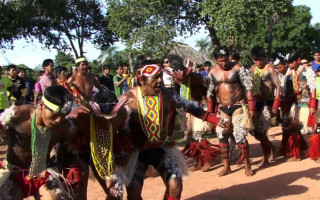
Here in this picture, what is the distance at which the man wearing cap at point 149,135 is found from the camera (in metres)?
4.29

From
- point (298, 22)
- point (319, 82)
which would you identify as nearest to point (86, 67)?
point (319, 82)

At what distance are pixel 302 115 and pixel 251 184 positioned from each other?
7.90ft

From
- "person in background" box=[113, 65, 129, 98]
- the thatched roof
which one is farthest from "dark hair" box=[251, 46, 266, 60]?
the thatched roof

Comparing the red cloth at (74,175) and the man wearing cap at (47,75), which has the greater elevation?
the man wearing cap at (47,75)

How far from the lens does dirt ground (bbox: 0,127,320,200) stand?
18.2 ft

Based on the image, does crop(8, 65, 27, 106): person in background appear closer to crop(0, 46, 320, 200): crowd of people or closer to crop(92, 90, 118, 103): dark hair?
crop(0, 46, 320, 200): crowd of people

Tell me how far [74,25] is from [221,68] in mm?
17880

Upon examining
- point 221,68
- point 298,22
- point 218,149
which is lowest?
point 218,149

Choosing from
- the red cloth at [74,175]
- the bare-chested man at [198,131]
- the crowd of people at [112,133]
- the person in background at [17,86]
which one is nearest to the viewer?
the crowd of people at [112,133]

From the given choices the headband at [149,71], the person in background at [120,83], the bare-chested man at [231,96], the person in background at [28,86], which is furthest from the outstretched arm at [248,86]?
the person in background at [28,86]

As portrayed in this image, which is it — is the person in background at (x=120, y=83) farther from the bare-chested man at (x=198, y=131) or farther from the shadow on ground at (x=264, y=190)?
the shadow on ground at (x=264, y=190)

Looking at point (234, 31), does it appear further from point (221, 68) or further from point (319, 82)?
point (221, 68)

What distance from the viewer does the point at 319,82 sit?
7.84 meters

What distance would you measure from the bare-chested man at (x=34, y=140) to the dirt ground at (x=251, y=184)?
1951mm
